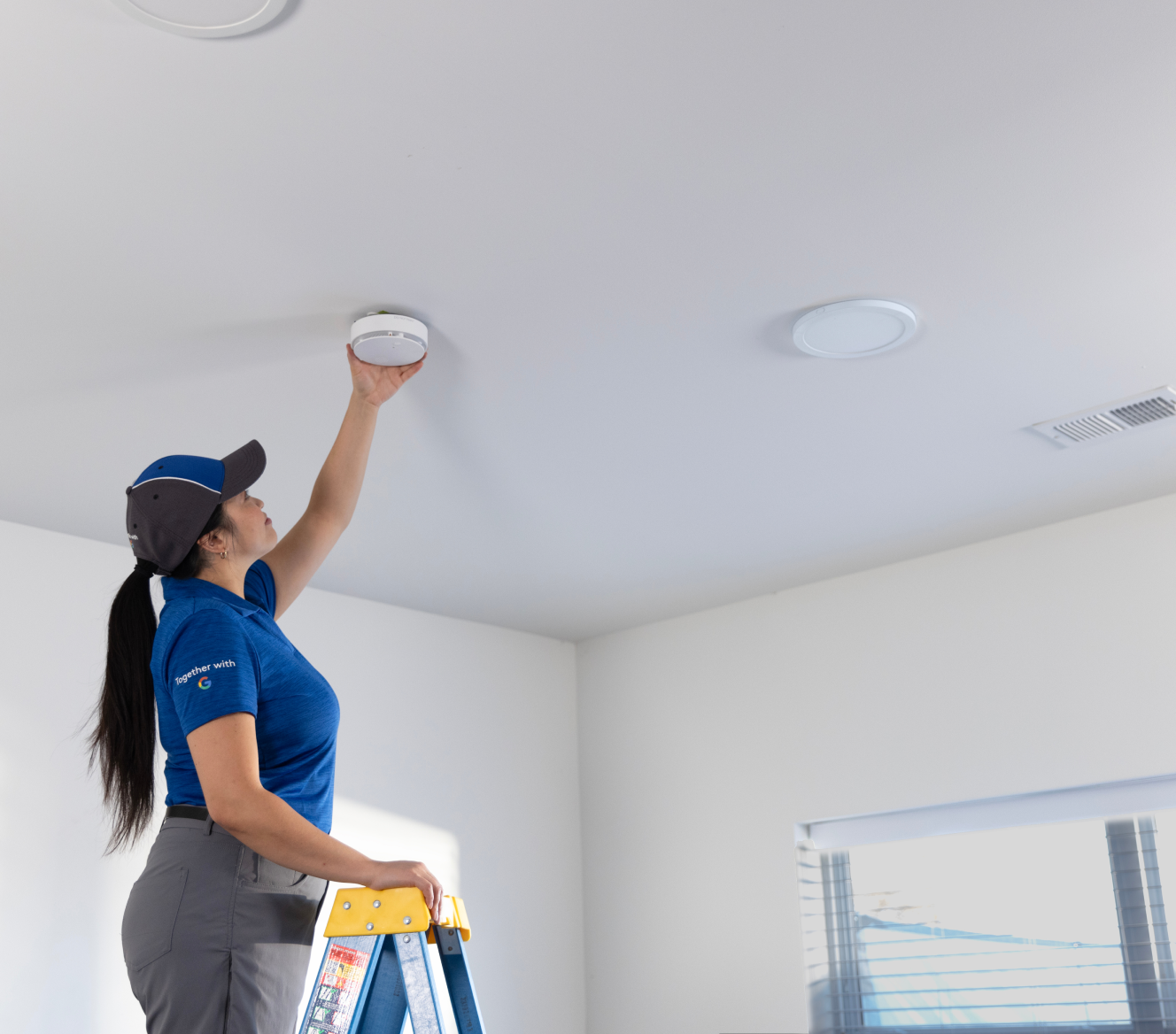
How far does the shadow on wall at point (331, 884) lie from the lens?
297 centimetres

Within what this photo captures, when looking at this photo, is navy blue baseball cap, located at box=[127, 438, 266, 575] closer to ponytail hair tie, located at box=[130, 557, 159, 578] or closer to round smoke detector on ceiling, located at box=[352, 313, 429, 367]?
ponytail hair tie, located at box=[130, 557, 159, 578]

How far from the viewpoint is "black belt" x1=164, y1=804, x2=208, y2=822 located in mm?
1398

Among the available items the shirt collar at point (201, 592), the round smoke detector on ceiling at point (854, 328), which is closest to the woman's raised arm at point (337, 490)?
the shirt collar at point (201, 592)

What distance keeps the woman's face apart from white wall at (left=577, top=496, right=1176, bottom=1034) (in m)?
2.41

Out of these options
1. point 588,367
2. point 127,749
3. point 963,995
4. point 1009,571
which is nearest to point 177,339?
point 588,367

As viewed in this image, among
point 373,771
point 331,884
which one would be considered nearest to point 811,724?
point 373,771

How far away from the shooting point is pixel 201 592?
1.48m

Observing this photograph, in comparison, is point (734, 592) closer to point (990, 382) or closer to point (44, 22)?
point (990, 382)

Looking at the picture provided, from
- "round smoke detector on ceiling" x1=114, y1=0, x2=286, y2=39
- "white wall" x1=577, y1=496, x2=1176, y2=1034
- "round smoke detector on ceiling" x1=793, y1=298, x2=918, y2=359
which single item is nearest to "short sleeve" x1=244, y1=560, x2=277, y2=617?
"round smoke detector on ceiling" x1=114, y1=0, x2=286, y2=39

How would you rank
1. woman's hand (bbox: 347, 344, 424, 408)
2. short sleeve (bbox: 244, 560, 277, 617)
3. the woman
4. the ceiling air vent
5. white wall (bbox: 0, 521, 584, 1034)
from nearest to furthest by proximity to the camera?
the woman → short sleeve (bbox: 244, 560, 277, 617) → woman's hand (bbox: 347, 344, 424, 408) → the ceiling air vent → white wall (bbox: 0, 521, 584, 1034)

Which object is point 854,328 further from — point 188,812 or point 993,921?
point 993,921

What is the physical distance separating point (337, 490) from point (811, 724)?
2.12m

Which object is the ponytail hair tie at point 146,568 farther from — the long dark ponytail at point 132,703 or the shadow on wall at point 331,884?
the shadow on wall at point 331,884

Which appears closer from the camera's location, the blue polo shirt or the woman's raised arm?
the blue polo shirt
